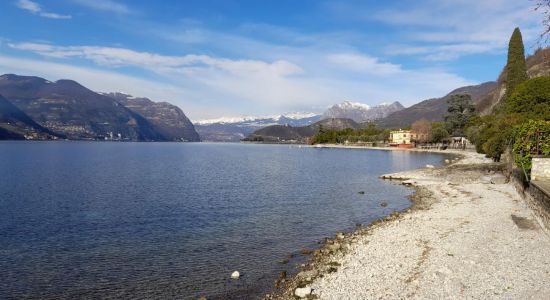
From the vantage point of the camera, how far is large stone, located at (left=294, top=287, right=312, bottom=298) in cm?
1852

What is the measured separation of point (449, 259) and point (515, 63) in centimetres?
12665

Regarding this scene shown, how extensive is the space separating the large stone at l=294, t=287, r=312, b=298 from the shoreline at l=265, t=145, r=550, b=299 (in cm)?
5

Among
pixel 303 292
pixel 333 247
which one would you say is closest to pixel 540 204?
pixel 333 247

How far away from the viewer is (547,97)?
95.3m

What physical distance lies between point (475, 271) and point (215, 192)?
1693 inches

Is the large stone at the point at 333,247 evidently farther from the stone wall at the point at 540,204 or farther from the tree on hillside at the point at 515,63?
the tree on hillside at the point at 515,63

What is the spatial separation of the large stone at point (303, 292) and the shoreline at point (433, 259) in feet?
0.16

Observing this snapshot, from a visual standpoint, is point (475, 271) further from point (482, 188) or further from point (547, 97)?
point (547, 97)

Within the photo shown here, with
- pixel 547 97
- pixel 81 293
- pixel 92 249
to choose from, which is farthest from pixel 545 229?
pixel 547 97

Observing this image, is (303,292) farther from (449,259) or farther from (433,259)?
(449,259)

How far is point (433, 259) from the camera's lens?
2203 cm

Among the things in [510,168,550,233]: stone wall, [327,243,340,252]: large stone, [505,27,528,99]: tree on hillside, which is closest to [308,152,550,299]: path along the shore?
[510,168,550,233]: stone wall

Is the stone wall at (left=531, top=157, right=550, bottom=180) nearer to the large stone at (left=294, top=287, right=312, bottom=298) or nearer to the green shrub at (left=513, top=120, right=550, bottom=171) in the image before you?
the green shrub at (left=513, top=120, right=550, bottom=171)

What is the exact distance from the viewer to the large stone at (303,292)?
1852 centimetres
